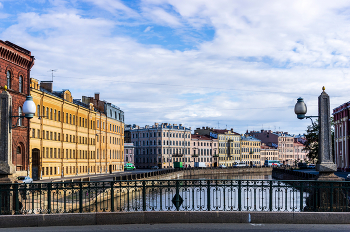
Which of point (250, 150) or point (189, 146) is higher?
point (189, 146)

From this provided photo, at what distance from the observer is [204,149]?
16538 cm

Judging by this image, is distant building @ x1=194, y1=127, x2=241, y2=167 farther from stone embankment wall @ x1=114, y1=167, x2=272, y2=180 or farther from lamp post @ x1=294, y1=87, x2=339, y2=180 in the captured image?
lamp post @ x1=294, y1=87, x2=339, y2=180

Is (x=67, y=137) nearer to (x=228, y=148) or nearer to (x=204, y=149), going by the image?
(x=204, y=149)

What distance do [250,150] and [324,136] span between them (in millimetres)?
173797

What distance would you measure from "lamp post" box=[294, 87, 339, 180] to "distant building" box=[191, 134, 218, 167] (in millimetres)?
144604

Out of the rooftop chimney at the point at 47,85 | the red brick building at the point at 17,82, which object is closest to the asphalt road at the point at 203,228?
the red brick building at the point at 17,82

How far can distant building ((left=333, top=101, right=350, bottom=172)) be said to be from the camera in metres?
81.8

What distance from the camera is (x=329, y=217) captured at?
13.7m

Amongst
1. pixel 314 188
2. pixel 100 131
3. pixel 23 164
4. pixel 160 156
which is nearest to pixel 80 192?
pixel 314 188

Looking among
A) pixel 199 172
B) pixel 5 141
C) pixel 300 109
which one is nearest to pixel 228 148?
pixel 199 172

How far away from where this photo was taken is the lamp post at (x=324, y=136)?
50.8 ft

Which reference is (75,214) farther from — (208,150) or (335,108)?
(208,150)

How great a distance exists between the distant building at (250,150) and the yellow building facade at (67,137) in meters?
94.8

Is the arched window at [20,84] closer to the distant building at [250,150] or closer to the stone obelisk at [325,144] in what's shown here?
the stone obelisk at [325,144]
